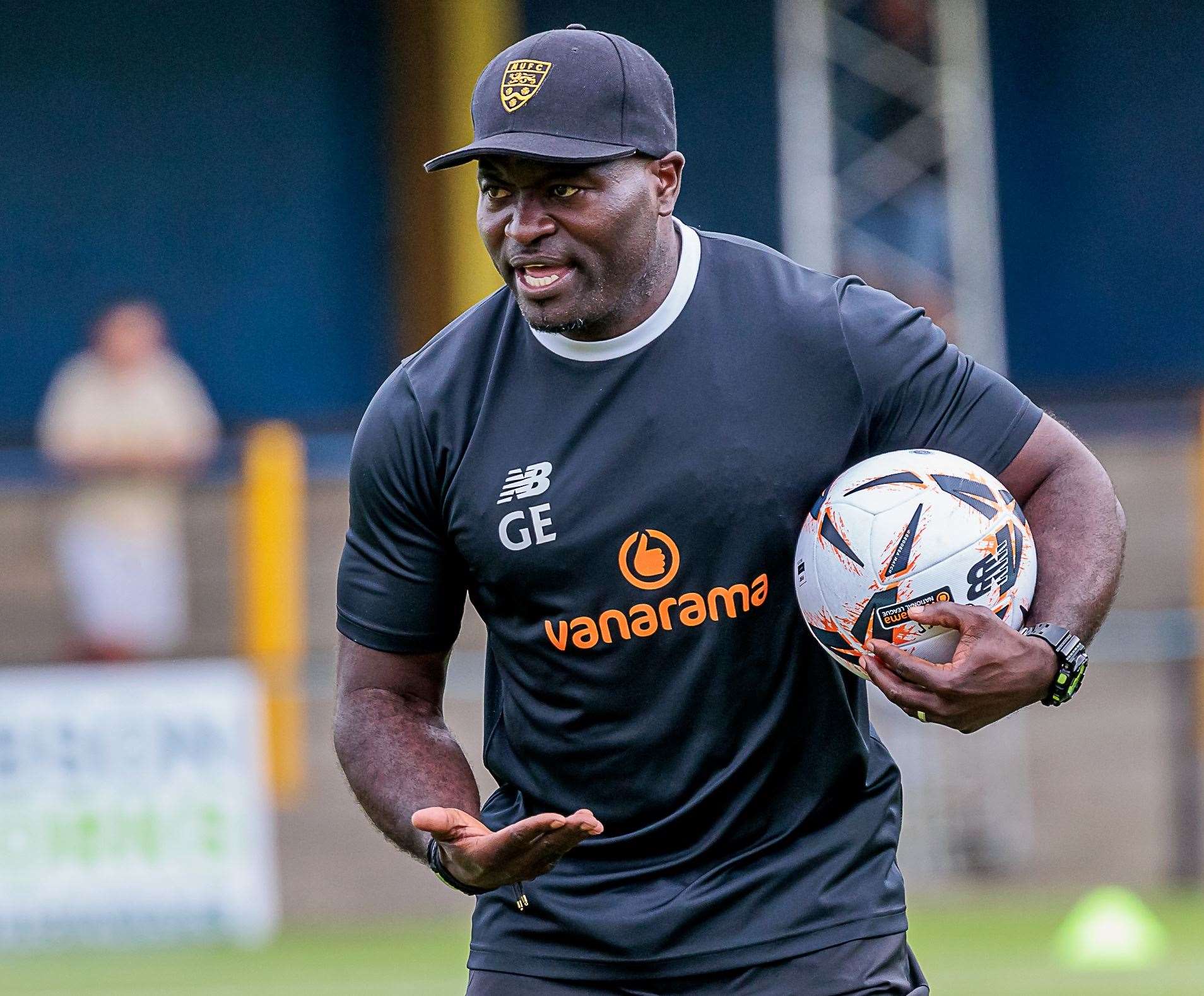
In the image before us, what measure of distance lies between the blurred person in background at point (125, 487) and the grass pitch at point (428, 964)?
6.46ft

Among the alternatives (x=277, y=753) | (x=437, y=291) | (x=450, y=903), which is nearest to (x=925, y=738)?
(x=450, y=903)

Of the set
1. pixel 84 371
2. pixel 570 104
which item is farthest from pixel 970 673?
pixel 84 371

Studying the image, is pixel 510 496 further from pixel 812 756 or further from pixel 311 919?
pixel 311 919

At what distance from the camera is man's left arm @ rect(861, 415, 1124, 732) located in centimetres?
387

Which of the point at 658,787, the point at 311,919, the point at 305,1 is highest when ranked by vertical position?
the point at 305,1

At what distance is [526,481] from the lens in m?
4.26

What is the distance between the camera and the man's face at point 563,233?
4.16 m

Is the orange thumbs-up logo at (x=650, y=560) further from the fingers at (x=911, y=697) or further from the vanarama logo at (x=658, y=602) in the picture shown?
the fingers at (x=911, y=697)

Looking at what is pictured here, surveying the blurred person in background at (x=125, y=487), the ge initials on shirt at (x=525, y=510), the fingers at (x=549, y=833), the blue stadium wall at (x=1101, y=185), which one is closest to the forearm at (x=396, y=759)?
the ge initials on shirt at (x=525, y=510)

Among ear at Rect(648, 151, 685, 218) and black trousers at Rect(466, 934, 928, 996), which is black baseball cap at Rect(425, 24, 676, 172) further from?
black trousers at Rect(466, 934, 928, 996)

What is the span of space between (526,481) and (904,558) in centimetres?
71

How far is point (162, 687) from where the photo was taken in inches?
451

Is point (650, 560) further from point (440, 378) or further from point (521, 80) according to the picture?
point (521, 80)

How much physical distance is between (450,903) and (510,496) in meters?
Answer: 8.53
